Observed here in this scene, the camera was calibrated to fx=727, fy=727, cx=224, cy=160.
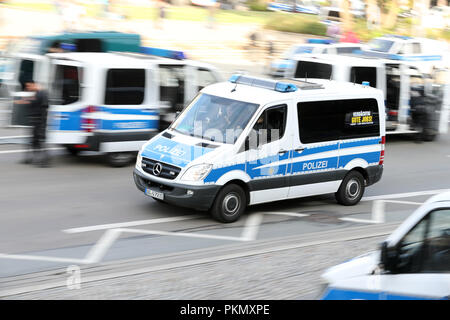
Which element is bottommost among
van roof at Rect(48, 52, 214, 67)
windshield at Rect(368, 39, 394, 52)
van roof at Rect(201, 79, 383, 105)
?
van roof at Rect(201, 79, 383, 105)

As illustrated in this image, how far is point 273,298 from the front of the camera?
7.58m

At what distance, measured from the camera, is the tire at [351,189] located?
12.5 meters

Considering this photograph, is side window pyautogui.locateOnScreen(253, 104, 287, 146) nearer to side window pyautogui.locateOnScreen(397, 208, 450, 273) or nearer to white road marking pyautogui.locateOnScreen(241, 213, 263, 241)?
white road marking pyautogui.locateOnScreen(241, 213, 263, 241)

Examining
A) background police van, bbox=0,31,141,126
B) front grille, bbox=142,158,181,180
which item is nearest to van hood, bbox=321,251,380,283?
front grille, bbox=142,158,181,180

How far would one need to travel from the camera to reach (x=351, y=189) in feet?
41.3

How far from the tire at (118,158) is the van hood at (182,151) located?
327 centimetres

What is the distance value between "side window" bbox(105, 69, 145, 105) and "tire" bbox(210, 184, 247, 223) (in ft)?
14.0

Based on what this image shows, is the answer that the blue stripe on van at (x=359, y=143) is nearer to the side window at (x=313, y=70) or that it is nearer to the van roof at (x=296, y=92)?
the van roof at (x=296, y=92)

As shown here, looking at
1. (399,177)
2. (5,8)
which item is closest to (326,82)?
(399,177)

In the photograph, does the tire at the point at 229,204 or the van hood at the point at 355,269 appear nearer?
the van hood at the point at 355,269

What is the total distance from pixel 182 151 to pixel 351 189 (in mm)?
3348

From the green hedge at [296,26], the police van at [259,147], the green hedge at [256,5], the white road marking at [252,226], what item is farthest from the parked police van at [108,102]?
the green hedge at [256,5]

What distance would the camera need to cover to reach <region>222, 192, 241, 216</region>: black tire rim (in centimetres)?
1091
